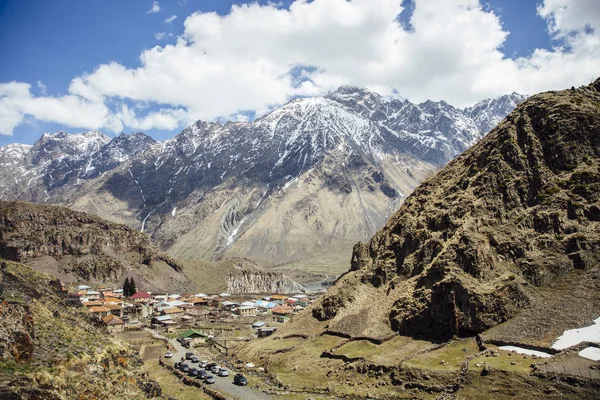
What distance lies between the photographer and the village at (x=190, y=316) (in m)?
95.4

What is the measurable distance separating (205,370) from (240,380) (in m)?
9.15

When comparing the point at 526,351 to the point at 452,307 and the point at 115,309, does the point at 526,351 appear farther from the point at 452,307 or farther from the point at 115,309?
the point at 115,309

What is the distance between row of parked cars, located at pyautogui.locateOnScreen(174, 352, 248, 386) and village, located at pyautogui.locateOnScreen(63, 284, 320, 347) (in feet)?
60.9

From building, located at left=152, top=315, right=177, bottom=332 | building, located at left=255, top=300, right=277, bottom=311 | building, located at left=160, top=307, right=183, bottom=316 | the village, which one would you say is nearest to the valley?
the village

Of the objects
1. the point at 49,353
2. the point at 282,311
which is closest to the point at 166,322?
the point at 282,311

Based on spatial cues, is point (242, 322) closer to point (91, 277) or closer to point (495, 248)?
point (495, 248)

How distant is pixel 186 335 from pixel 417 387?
5795 centimetres

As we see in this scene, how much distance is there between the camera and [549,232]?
62.1 meters

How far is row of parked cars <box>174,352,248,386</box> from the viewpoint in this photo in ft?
196

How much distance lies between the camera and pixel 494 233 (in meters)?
65.0

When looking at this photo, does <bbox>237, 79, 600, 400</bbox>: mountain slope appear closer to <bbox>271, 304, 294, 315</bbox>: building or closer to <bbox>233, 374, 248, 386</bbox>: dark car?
<bbox>233, 374, 248, 386</bbox>: dark car

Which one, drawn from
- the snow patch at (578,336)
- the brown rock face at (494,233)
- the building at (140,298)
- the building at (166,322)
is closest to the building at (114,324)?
the building at (166,322)

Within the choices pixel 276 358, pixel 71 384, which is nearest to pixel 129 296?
pixel 276 358

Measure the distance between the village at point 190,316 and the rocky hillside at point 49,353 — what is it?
49141mm
